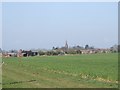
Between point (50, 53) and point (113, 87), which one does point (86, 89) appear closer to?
point (113, 87)

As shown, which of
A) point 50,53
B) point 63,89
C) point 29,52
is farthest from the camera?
point 50,53

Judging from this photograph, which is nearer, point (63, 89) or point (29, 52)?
point (63, 89)

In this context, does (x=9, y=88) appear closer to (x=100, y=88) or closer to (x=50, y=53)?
(x=100, y=88)

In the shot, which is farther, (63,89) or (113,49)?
(113,49)

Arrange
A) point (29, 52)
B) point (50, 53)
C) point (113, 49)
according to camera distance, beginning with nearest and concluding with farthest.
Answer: point (29, 52)
point (50, 53)
point (113, 49)

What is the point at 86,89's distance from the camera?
15406 millimetres

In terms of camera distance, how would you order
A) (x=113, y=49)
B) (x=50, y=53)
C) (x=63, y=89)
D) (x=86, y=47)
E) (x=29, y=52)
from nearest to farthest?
(x=63, y=89) → (x=29, y=52) → (x=50, y=53) → (x=113, y=49) → (x=86, y=47)

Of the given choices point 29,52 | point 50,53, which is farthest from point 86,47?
point 29,52

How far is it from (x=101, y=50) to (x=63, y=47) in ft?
61.6

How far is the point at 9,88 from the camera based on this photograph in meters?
16.2

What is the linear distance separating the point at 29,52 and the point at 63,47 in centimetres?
5067

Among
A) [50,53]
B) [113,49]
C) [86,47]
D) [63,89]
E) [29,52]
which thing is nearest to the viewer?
[63,89]

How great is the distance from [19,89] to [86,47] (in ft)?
578

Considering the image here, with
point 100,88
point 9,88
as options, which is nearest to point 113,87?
point 100,88
